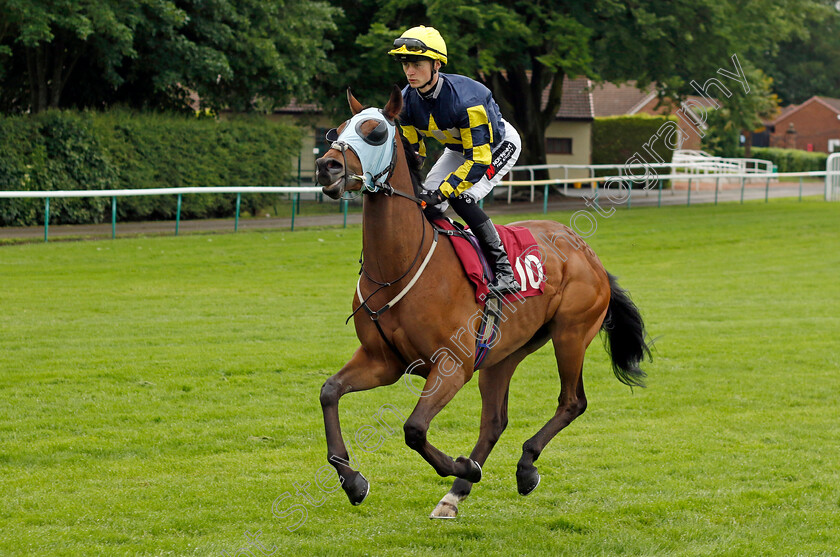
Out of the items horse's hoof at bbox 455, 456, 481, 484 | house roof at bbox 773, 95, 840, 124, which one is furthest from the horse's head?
house roof at bbox 773, 95, 840, 124

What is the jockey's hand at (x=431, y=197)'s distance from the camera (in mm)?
4508

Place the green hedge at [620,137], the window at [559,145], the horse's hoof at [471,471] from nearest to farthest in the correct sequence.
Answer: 1. the horse's hoof at [471,471]
2. the window at [559,145]
3. the green hedge at [620,137]

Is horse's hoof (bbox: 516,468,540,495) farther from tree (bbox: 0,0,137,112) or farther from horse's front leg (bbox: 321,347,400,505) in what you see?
tree (bbox: 0,0,137,112)

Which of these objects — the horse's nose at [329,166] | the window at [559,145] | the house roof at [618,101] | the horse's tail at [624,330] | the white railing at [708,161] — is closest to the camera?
the horse's nose at [329,166]

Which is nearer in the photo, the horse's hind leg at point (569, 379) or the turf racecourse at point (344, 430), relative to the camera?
the turf racecourse at point (344, 430)

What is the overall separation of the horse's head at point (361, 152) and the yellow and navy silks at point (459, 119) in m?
0.41

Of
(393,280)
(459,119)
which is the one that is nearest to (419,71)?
(459,119)

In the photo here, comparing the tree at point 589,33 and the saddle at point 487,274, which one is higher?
the tree at point 589,33

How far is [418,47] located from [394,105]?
414mm

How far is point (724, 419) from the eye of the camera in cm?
682

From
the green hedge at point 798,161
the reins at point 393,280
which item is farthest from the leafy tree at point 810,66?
the reins at point 393,280

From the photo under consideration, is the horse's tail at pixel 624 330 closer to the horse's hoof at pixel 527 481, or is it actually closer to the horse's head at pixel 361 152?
the horse's hoof at pixel 527 481

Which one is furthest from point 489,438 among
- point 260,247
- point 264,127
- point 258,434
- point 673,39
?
point 673,39

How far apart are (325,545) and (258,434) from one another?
1911 millimetres
